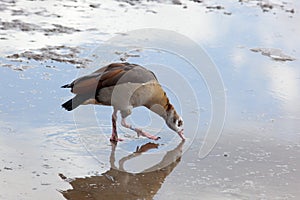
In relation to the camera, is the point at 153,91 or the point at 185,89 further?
the point at 185,89

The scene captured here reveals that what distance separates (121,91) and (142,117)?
2.44 ft

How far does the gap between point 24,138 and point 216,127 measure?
187 centimetres

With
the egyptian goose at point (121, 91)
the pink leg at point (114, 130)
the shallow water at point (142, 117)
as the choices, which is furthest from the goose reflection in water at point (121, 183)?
the egyptian goose at point (121, 91)

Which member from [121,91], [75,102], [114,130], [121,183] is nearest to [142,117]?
[114,130]

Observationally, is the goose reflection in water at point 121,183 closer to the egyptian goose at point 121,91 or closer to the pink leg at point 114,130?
the pink leg at point 114,130

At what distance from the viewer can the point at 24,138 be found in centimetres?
601

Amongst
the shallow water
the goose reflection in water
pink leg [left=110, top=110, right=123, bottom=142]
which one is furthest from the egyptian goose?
Answer: the goose reflection in water

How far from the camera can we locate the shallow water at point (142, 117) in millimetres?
5359

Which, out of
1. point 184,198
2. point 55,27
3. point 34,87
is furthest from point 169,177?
point 55,27

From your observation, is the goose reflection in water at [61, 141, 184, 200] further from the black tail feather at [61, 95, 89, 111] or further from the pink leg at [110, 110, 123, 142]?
the black tail feather at [61, 95, 89, 111]

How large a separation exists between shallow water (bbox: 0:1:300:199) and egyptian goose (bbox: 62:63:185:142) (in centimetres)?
Result: 26

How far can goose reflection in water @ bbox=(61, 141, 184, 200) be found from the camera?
5098 mm

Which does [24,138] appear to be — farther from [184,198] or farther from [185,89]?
[185,89]

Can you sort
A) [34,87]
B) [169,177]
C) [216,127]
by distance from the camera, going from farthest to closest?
[34,87]
[216,127]
[169,177]
